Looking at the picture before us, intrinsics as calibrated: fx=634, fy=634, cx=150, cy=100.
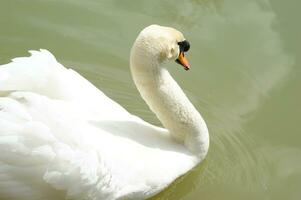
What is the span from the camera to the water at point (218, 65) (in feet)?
15.3

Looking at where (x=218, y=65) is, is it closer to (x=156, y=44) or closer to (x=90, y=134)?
(x=156, y=44)

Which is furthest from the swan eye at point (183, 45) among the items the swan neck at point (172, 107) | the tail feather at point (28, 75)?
the tail feather at point (28, 75)

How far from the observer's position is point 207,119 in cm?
513

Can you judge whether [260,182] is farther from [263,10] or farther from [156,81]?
[263,10]

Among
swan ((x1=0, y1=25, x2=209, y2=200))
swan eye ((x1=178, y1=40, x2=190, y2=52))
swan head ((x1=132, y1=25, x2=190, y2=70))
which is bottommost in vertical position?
swan ((x1=0, y1=25, x2=209, y2=200))

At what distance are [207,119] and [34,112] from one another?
74.8 inches

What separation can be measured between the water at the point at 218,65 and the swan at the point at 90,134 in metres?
0.40

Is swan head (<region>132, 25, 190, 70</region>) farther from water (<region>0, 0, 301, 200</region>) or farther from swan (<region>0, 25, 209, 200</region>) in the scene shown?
water (<region>0, 0, 301, 200</region>)

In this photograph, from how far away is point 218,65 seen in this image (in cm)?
563

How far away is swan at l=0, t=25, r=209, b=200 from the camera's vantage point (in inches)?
137

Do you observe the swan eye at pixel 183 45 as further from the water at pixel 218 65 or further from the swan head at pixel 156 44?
the water at pixel 218 65

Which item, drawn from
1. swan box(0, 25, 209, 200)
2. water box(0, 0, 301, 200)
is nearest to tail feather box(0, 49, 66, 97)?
swan box(0, 25, 209, 200)

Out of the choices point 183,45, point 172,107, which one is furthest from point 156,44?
point 172,107

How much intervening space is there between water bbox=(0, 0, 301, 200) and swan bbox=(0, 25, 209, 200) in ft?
1.30
